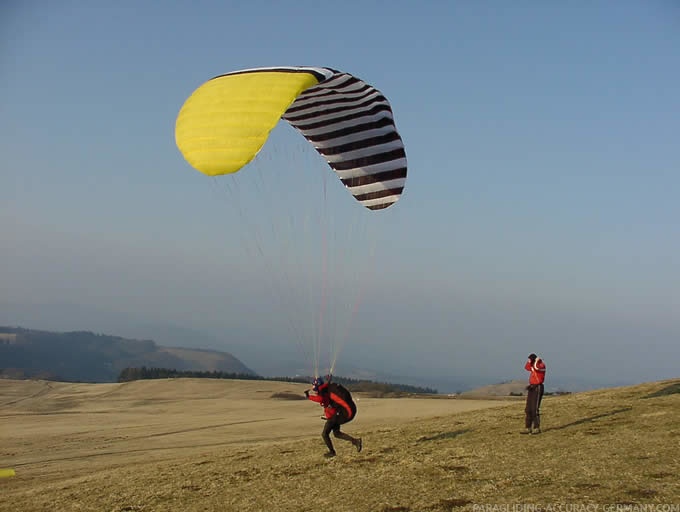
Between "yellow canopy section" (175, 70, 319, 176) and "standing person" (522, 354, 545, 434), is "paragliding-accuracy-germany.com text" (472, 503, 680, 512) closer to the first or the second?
"standing person" (522, 354, 545, 434)

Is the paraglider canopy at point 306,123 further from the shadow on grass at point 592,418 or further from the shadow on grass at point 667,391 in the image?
the shadow on grass at point 667,391

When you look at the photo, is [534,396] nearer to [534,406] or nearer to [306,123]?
[534,406]

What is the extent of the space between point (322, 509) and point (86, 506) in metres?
6.09

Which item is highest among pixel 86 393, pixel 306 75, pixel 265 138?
pixel 306 75

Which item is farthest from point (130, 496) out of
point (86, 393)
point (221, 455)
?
point (86, 393)

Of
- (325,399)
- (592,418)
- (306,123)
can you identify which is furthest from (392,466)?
(306,123)

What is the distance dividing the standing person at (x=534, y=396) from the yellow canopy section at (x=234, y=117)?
31.2ft

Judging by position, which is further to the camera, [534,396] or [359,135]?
[359,135]

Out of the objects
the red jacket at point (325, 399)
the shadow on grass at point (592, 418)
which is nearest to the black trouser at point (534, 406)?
the shadow on grass at point (592, 418)

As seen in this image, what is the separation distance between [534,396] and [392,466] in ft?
16.1

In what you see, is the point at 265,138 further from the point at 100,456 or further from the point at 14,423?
the point at 14,423

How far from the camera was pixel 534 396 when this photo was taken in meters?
16.8

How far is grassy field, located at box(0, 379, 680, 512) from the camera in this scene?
11.3m

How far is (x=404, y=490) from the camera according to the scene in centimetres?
1208
